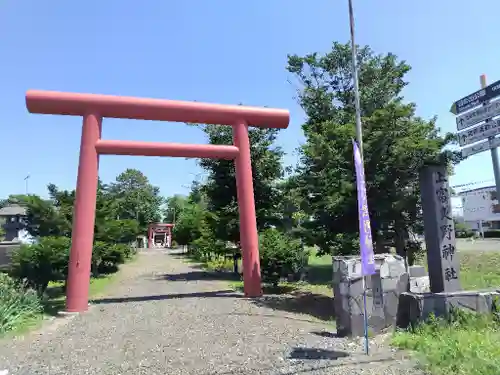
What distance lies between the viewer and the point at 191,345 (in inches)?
248

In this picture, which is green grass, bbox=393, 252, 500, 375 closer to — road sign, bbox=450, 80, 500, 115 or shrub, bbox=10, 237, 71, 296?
road sign, bbox=450, 80, 500, 115

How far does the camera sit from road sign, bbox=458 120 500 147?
485 centimetres

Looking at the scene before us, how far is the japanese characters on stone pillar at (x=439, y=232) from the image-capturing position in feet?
22.9

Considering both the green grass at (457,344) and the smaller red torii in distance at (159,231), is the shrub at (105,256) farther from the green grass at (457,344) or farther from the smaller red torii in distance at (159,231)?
the smaller red torii in distance at (159,231)

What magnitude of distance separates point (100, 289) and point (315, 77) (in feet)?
49.8

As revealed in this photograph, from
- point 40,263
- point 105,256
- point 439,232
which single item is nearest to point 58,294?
point 40,263

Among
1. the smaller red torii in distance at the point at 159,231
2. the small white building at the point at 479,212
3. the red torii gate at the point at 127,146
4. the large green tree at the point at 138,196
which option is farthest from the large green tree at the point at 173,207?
the red torii gate at the point at 127,146

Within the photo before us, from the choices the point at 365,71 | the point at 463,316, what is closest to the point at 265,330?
the point at 463,316

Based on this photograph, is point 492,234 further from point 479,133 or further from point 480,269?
point 479,133

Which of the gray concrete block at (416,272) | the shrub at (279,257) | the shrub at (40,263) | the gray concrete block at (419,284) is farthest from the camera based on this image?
the shrub at (279,257)

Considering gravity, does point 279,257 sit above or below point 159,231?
below

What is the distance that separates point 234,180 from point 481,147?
11.7 m

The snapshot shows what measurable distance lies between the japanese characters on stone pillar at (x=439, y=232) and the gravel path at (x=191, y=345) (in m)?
1.88

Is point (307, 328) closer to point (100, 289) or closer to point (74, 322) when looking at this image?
point (74, 322)
